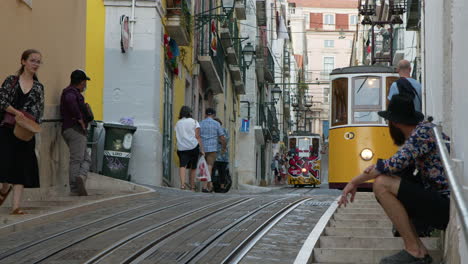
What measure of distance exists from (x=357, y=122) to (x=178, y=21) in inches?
176

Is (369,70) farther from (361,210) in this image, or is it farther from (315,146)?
(315,146)

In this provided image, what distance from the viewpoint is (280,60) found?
66.8 metres

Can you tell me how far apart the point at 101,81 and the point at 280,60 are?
4885cm

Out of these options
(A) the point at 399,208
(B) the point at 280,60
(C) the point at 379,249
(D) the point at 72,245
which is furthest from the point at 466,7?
(B) the point at 280,60

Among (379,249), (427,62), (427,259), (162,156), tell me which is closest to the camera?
(427,259)

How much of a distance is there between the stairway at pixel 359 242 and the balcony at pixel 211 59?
16.8m

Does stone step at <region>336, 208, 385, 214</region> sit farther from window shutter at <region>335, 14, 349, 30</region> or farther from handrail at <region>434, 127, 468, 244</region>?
window shutter at <region>335, 14, 349, 30</region>

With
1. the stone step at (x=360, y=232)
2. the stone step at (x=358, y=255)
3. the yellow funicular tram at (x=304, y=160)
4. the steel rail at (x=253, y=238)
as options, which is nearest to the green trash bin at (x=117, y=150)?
the steel rail at (x=253, y=238)

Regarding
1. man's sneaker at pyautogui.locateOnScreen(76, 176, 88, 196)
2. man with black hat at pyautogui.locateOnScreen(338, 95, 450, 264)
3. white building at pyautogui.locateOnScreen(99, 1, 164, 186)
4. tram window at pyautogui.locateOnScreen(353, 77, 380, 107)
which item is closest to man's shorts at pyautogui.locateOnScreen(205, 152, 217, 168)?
white building at pyautogui.locateOnScreen(99, 1, 164, 186)

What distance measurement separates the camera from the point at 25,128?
30.4 feet

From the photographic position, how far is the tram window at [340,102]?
61.2 feet

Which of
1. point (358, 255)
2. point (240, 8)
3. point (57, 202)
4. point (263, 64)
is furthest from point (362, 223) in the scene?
point (263, 64)

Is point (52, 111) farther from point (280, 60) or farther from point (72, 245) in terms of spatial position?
point (280, 60)

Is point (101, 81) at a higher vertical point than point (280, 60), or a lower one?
lower
